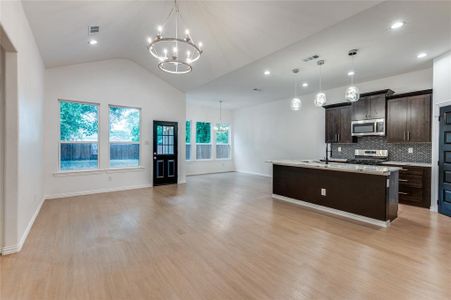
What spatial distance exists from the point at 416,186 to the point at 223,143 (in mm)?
7540

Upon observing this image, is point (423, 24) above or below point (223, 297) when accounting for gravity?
above

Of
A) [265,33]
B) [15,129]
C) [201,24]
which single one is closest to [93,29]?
[201,24]

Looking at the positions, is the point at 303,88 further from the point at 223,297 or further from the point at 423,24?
the point at 223,297

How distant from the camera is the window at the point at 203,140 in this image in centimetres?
994

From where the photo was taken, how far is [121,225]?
12.0 ft

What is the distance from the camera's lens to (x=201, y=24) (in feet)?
14.1

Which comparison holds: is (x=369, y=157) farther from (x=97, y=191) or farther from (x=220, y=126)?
(x=97, y=191)

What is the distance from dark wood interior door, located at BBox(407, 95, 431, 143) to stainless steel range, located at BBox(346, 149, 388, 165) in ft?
2.58

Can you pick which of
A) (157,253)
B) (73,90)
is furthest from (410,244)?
(73,90)

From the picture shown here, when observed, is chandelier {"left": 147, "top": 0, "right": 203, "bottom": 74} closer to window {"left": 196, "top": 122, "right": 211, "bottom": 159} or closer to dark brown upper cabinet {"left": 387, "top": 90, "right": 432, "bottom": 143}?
window {"left": 196, "top": 122, "right": 211, "bottom": 159}

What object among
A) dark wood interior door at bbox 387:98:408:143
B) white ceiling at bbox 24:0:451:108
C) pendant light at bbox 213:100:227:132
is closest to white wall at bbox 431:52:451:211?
white ceiling at bbox 24:0:451:108

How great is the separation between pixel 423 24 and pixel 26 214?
6498mm

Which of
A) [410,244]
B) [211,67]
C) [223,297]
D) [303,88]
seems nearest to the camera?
[223,297]

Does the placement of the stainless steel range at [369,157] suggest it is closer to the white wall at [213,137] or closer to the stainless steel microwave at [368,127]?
the stainless steel microwave at [368,127]
